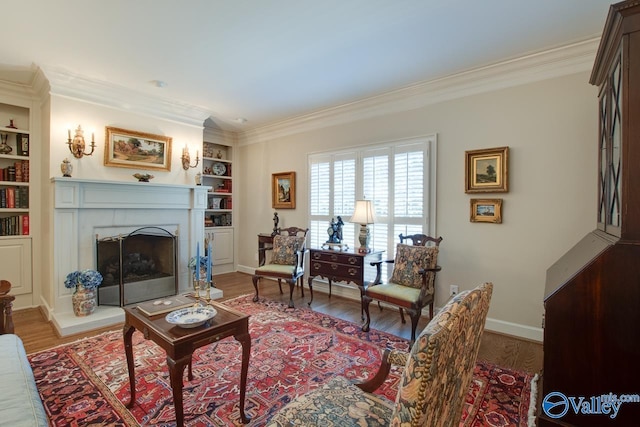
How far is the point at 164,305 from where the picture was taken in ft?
7.30

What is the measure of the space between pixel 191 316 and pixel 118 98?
11.2 ft

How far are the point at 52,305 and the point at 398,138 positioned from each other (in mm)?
4638

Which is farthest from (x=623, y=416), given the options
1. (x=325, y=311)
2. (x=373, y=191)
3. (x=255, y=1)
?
(x=255, y=1)

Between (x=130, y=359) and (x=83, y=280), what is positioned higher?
(x=83, y=280)

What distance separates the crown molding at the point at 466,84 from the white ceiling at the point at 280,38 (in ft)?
0.36

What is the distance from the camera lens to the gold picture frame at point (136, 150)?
391 cm

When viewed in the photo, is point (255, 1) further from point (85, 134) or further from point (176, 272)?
point (176, 272)

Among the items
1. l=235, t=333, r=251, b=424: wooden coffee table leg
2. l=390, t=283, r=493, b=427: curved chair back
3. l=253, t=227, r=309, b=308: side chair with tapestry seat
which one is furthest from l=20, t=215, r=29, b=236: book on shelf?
l=390, t=283, r=493, b=427: curved chair back

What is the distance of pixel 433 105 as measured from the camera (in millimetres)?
3717

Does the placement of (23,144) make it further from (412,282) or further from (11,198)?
(412,282)

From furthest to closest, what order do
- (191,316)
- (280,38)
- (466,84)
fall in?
(466,84), (280,38), (191,316)

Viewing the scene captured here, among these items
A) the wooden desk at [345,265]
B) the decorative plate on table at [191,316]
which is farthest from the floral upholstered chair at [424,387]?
the wooden desk at [345,265]

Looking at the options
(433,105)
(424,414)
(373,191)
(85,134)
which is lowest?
(424,414)

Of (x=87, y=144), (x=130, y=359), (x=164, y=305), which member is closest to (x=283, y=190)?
(x=87, y=144)
